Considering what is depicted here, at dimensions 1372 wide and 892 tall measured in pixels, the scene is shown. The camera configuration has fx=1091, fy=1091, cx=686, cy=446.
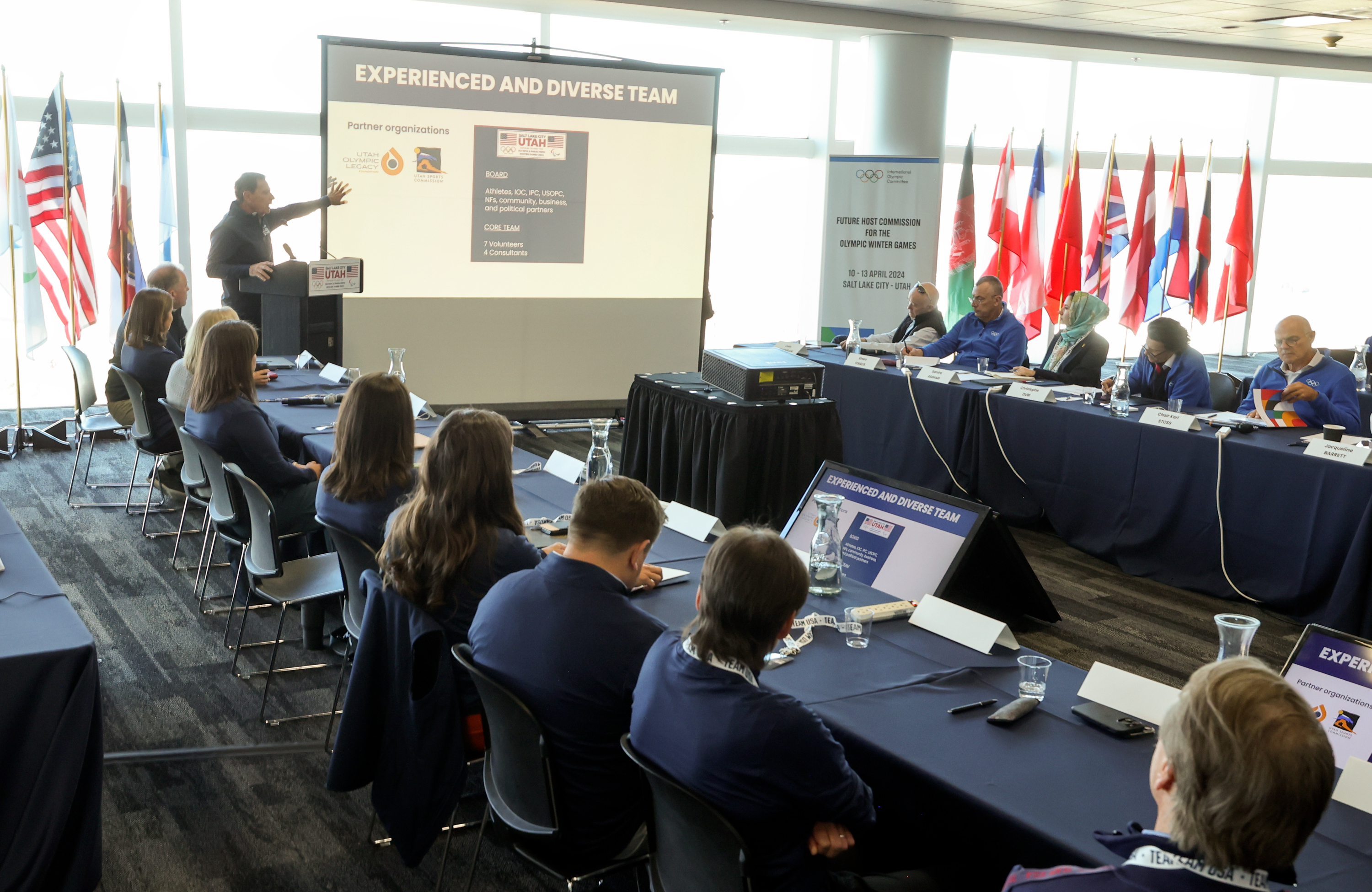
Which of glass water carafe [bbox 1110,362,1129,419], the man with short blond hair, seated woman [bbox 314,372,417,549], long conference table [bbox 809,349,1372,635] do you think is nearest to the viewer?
the man with short blond hair

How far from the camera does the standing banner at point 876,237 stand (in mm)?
9352

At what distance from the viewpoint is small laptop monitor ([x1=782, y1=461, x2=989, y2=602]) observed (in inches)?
128

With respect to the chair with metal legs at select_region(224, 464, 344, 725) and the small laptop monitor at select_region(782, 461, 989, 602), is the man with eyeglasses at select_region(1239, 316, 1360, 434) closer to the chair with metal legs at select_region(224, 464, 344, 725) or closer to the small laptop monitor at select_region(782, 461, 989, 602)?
the small laptop monitor at select_region(782, 461, 989, 602)

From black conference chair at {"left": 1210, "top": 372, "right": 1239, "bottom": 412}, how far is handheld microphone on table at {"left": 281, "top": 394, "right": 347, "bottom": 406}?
4733 mm

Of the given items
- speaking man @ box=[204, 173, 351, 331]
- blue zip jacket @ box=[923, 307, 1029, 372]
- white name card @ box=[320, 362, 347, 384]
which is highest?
speaking man @ box=[204, 173, 351, 331]

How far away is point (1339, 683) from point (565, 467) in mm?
2413

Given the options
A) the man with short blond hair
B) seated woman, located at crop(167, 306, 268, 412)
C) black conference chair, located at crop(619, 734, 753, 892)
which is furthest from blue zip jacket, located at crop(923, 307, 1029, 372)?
the man with short blond hair

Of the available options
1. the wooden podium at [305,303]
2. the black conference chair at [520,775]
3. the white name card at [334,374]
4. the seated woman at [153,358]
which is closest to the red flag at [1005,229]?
the wooden podium at [305,303]

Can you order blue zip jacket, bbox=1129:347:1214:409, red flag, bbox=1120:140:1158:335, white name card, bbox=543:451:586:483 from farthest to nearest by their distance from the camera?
red flag, bbox=1120:140:1158:335 → blue zip jacket, bbox=1129:347:1214:409 → white name card, bbox=543:451:586:483

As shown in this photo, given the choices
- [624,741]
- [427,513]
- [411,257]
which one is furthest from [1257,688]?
[411,257]

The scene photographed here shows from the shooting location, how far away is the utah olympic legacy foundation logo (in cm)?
722

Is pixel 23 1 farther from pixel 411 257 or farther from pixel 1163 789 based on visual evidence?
pixel 1163 789

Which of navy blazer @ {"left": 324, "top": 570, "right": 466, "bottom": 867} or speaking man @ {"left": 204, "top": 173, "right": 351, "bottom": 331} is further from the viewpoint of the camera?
speaking man @ {"left": 204, "top": 173, "right": 351, "bottom": 331}

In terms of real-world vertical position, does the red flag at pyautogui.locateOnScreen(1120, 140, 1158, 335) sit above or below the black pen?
above
